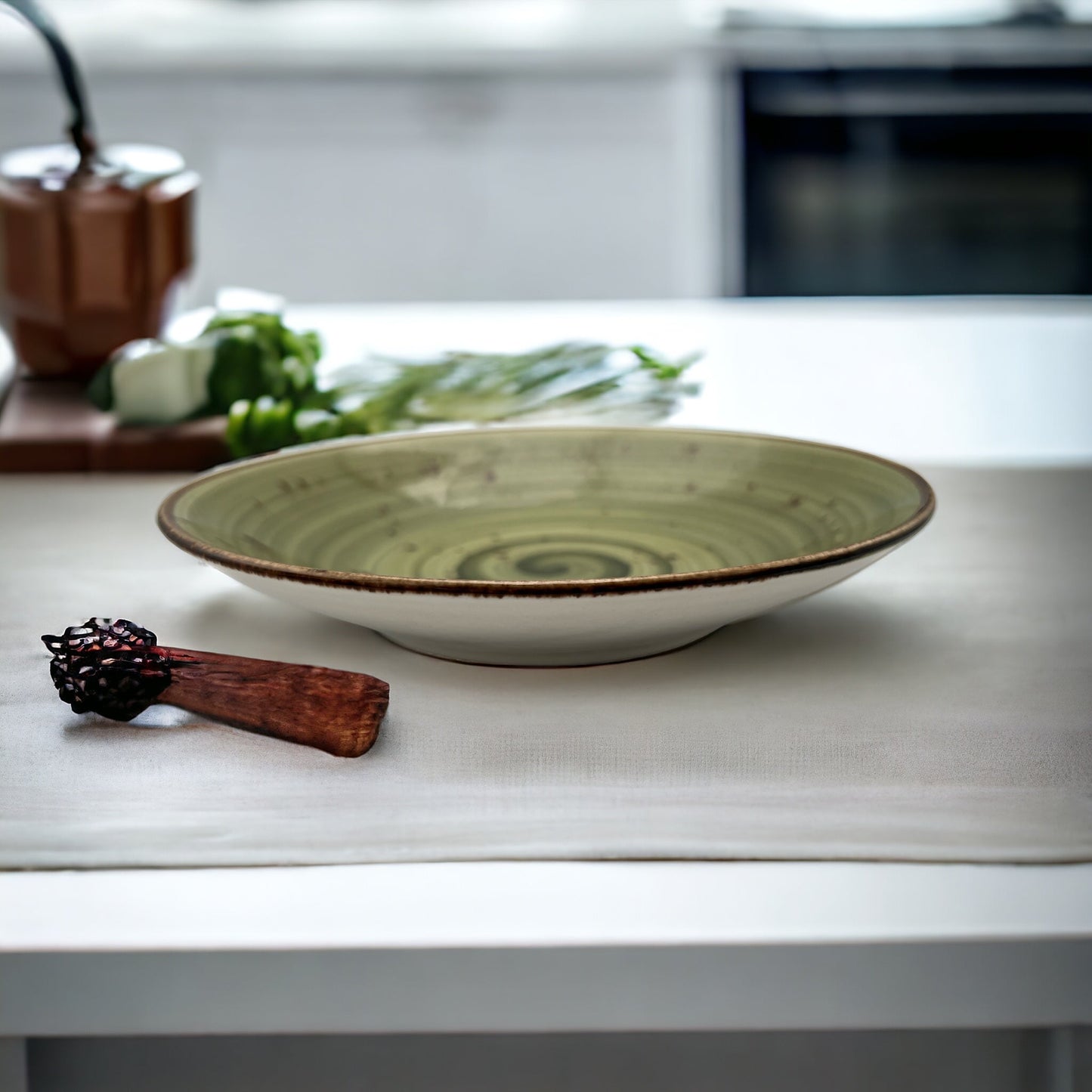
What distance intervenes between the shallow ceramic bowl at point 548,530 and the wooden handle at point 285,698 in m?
0.03

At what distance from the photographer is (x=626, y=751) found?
44cm

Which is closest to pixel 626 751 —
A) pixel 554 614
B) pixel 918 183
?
pixel 554 614

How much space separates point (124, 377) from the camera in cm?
89

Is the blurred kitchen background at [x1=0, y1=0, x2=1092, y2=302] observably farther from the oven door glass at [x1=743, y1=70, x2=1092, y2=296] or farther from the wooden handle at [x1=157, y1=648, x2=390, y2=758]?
the wooden handle at [x1=157, y1=648, x2=390, y2=758]

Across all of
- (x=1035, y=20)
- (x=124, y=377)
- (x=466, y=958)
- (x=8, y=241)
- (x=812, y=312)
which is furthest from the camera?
(x=1035, y=20)

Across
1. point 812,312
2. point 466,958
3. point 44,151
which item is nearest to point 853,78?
point 812,312

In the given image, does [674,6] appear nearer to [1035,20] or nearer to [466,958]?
[1035,20]

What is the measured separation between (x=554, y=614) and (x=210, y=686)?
0.39 ft

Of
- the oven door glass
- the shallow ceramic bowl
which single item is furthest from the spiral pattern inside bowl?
the oven door glass

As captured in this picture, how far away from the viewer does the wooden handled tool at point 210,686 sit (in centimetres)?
45

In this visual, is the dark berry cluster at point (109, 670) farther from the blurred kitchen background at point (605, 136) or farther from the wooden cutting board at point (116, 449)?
the blurred kitchen background at point (605, 136)

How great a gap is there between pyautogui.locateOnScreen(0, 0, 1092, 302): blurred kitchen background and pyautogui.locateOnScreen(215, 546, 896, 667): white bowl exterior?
257 cm

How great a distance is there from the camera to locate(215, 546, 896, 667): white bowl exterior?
457 millimetres

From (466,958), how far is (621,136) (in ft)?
9.38
